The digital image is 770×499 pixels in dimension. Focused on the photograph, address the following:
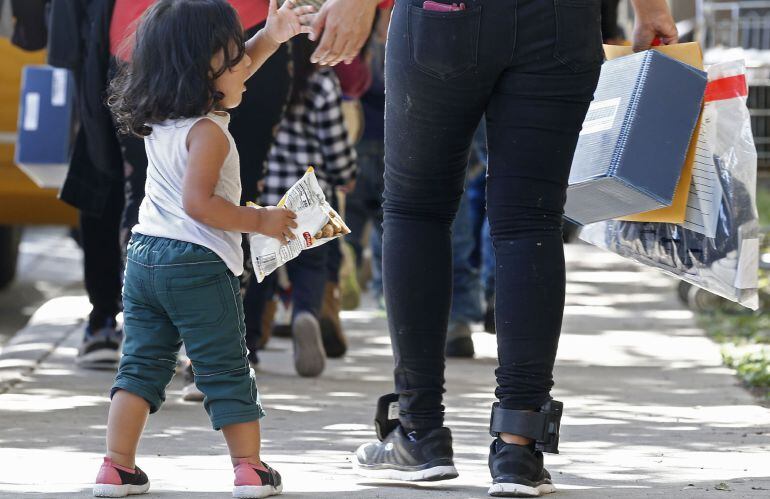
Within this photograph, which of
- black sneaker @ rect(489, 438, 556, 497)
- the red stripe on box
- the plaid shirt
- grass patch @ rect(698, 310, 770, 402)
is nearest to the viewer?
black sneaker @ rect(489, 438, 556, 497)

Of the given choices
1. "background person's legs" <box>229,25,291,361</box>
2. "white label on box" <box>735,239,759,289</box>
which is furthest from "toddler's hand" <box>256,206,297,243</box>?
"background person's legs" <box>229,25,291,361</box>

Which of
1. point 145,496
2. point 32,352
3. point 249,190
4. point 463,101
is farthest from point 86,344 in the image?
point 463,101

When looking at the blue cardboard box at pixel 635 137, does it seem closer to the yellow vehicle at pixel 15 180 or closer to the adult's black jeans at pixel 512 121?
the adult's black jeans at pixel 512 121

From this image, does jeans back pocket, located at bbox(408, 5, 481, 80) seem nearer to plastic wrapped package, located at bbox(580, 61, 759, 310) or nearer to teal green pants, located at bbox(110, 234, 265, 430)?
teal green pants, located at bbox(110, 234, 265, 430)

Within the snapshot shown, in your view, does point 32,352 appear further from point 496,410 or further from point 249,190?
point 496,410

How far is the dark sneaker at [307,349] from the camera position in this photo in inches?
229

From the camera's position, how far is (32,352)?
617 centimetres

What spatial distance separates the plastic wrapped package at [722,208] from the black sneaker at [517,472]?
33.5 inches

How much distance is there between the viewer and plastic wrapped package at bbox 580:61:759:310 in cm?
387

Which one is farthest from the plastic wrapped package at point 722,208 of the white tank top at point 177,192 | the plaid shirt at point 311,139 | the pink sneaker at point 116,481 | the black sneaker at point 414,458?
the plaid shirt at point 311,139

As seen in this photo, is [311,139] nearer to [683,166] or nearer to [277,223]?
[683,166]

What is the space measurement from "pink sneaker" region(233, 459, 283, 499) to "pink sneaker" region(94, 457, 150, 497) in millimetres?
236

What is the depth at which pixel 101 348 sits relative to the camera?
5.84 metres

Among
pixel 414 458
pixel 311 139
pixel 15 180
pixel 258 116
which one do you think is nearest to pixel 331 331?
pixel 311 139
